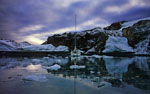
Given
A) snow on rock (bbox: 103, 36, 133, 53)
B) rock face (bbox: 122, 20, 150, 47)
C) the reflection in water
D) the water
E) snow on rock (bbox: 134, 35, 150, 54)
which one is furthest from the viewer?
rock face (bbox: 122, 20, 150, 47)

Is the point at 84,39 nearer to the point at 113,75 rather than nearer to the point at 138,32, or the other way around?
the point at 138,32

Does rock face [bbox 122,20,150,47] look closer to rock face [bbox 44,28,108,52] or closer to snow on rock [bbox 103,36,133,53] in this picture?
snow on rock [bbox 103,36,133,53]

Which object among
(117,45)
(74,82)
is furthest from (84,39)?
(74,82)

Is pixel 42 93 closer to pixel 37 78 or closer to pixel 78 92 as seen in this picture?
pixel 78 92

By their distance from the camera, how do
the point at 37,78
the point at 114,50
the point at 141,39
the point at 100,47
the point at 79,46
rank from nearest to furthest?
the point at 37,78
the point at 114,50
the point at 141,39
the point at 100,47
the point at 79,46

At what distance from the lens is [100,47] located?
4269 centimetres

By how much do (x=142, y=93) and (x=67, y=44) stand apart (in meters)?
55.5

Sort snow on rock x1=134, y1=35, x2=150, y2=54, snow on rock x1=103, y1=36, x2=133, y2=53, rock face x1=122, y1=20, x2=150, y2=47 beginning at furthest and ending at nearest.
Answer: rock face x1=122, y1=20, x2=150, y2=47 → snow on rock x1=134, y1=35, x2=150, y2=54 → snow on rock x1=103, y1=36, x2=133, y2=53

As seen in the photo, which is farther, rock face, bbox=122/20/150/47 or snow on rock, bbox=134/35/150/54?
rock face, bbox=122/20/150/47

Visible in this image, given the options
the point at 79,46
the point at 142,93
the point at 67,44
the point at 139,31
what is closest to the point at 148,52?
the point at 139,31

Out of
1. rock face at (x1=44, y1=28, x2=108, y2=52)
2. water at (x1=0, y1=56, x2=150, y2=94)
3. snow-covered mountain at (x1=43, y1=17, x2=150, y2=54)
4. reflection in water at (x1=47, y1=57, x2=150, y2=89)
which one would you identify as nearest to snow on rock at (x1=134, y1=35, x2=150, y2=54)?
snow-covered mountain at (x1=43, y1=17, x2=150, y2=54)

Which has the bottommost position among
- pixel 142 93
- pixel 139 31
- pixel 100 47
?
pixel 142 93

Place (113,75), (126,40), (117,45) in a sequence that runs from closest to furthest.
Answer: (113,75) < (117,45) < (126,40)

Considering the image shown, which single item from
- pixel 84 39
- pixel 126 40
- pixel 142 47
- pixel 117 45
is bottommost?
pixel 142 47
